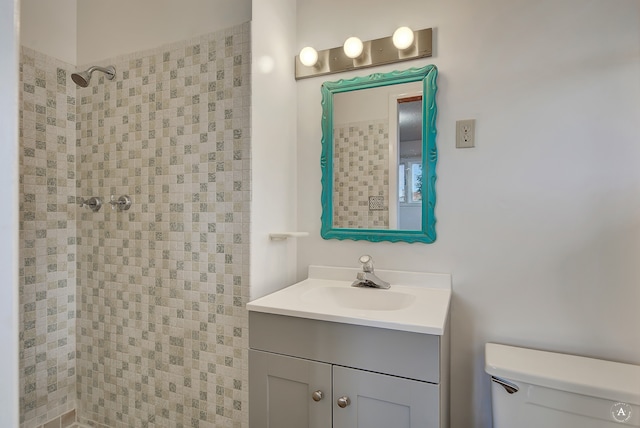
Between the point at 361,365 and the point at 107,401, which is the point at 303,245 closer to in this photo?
the point at 361,365

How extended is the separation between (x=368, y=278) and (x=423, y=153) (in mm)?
612

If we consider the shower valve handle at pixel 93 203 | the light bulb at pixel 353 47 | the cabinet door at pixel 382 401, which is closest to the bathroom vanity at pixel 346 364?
the cabinet door at pixel 382 401

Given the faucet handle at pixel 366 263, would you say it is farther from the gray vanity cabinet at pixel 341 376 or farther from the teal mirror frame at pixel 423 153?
the gray vanity cabinet at pixel 341 376

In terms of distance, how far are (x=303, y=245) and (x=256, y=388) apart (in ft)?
2.36

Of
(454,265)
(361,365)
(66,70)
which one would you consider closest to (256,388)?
(361,365)

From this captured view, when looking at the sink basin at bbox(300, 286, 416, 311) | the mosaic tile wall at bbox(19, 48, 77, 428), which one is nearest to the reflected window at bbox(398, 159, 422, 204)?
the sink basin at bbox(300, 286, 416, 311)

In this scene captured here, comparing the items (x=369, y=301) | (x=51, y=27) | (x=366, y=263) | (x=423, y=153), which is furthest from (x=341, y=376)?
(x=51, y=27)

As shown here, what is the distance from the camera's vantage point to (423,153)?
147 cm

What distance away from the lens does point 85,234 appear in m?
1.71

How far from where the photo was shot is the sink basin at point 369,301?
1044mm

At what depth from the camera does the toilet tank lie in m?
0.98

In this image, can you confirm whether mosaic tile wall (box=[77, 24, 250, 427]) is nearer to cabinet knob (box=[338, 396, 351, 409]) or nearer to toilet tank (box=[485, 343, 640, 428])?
cabinet knob (box=[338, 396, 351, 409])

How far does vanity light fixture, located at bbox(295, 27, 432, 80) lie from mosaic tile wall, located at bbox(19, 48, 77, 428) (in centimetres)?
123
